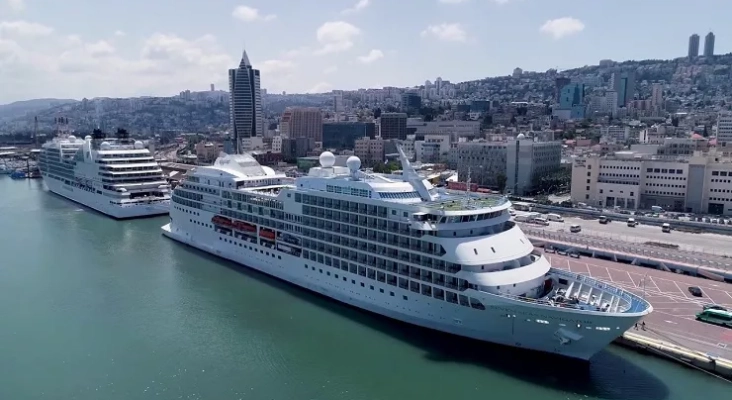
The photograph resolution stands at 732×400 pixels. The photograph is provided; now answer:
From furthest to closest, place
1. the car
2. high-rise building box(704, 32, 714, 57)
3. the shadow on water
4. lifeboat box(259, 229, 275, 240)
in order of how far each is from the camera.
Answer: high-rise building box(704, 32, 714, 57), lifeboat box(259, 229, 275, 240), the car, the shadow on water

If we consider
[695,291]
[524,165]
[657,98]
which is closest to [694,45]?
[657,98]

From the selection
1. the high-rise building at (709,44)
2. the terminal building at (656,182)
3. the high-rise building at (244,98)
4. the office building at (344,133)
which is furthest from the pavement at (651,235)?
the high-rise building at (709,44)

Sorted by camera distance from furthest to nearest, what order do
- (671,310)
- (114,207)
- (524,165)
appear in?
(524,165) < (114,207) < (671,310)

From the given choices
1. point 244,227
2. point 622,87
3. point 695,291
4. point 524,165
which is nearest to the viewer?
point 695,291

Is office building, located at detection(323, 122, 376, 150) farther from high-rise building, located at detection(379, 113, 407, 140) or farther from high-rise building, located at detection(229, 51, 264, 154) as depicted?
high-rise building, located at detection(229, 51, 264, 154)

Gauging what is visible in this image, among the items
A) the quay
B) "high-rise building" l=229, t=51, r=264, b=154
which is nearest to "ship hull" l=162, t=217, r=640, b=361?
the quay

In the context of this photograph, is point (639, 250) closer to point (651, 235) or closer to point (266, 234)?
point (651, 235)
